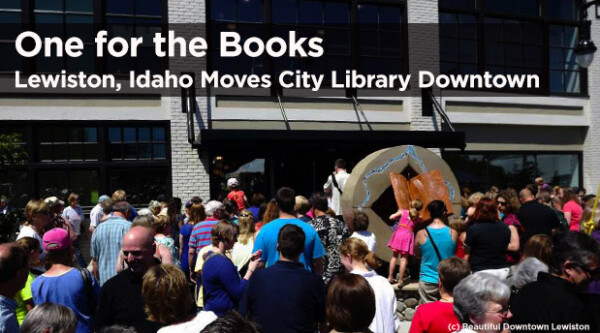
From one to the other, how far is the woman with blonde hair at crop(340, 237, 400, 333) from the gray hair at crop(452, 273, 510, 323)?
1422 millimetres

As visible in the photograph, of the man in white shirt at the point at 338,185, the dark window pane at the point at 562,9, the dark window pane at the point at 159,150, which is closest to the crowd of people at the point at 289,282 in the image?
the man in white shirt at the point at 338,185

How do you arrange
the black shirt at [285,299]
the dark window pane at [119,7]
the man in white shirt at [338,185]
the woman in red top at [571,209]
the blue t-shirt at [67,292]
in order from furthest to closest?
the dark window pane at [119,7] → the man in white shirt at [338,185] → the woman in red top at [571,209] → the blue t-shirt at [67,292] → the black shirt at [285,299]

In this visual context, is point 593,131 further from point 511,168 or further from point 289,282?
point 289,282

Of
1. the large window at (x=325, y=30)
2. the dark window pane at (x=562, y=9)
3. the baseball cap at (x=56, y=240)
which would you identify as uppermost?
the dark window pane at (x=562, y=9)

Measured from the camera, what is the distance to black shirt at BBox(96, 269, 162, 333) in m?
3.50

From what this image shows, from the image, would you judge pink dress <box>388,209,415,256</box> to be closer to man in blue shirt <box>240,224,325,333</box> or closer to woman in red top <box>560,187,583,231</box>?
woman in red top <box>560,187,583,231</box>

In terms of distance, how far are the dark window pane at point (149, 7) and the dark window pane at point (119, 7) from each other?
6.7 inches

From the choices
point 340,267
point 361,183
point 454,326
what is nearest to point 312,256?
point 340,267

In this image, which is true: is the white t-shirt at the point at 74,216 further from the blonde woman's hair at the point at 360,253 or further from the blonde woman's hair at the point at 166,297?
the blonde woman's hair at the point at 166,297

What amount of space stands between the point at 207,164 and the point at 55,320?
1066cm

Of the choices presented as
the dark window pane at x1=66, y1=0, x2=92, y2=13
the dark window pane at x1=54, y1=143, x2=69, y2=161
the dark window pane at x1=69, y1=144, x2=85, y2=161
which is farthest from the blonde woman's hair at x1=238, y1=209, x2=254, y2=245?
the dark window pane at x1=66, y1=0, x2=92, y2=13

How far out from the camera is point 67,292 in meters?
4.02

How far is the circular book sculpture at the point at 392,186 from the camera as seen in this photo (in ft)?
31.9

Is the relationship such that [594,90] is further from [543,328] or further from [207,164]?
[543,328]
